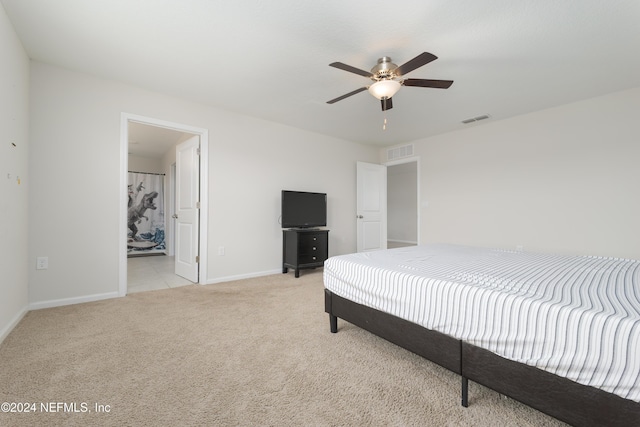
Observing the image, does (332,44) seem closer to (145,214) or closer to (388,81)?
(388,81)

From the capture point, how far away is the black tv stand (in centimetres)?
410

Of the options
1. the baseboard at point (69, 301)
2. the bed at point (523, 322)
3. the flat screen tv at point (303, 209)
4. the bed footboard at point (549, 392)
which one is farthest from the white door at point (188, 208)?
the bed footboard at point (549, 392)

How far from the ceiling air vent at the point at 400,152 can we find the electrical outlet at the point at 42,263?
548 centimetres

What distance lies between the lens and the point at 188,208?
13.0ft

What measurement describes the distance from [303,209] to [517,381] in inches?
141

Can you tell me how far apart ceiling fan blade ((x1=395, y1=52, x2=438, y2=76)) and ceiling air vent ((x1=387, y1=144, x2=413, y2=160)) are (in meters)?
3.27

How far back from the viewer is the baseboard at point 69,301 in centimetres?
264

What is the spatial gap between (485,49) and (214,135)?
3.25 meters

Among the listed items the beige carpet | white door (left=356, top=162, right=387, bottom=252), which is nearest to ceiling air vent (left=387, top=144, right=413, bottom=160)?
white door (left=356, top=162, right=387, bottom=252)

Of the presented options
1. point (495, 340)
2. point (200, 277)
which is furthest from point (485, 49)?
point (200, 277)

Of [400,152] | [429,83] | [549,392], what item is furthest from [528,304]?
[400,152]

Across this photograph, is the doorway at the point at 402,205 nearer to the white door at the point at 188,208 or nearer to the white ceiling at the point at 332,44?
the white ceiling at the point at 332,44

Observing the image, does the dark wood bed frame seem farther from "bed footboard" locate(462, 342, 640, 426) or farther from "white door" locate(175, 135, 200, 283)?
"white door" locate(175, 135, 200, 283)

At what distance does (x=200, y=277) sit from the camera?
365 cm
